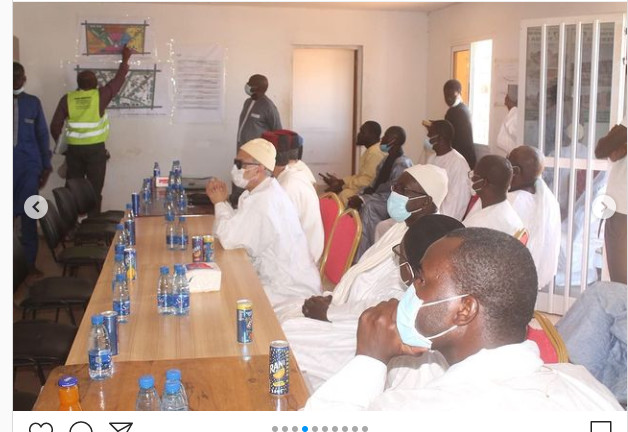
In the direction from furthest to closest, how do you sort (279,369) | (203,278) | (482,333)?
(203,278) < (279,369) < (482,333)

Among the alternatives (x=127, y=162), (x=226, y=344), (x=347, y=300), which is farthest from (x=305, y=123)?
(x=226, y=344)

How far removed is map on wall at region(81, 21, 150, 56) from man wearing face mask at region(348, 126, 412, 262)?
2941 millimetres

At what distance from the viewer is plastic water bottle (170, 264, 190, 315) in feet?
8.22

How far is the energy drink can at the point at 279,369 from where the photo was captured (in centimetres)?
185

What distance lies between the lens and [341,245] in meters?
3.64

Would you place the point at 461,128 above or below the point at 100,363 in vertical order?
above

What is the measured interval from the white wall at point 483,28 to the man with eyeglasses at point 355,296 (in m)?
2.39

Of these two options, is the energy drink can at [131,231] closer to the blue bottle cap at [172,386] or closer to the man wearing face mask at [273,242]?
the man wearing face mask at [273,242]

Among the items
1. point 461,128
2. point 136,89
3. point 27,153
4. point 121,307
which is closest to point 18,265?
point 121,307

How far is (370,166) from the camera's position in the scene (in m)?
6.73

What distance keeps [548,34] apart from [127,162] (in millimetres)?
4934

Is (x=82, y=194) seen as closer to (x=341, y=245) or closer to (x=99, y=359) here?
(x=341, y=245)

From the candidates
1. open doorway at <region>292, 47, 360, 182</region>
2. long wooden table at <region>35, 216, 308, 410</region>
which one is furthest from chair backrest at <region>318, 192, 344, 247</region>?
open doorway at <region>292, 47, 360, 182</region>

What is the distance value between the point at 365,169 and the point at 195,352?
187 inches
